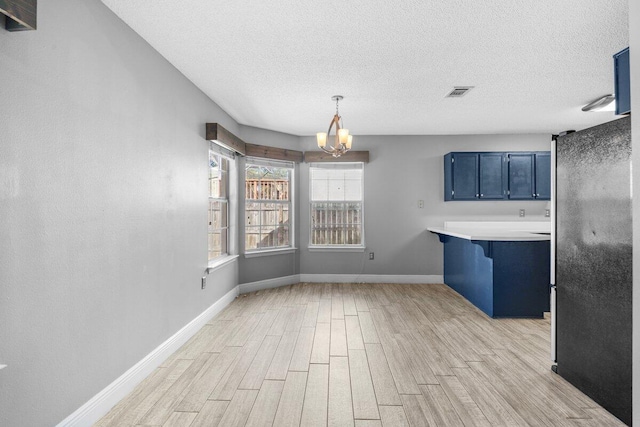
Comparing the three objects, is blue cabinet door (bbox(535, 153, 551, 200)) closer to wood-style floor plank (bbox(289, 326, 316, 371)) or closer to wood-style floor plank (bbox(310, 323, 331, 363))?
wood-style floor plank (bbox(310, 323, 331, 363))

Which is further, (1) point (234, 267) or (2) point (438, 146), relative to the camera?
(2) point (438, 146)

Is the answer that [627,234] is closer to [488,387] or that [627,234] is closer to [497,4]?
[488,387]

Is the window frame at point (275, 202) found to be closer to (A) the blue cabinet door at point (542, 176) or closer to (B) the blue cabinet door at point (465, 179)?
(B) the blue cabinet door at point (465, 179)

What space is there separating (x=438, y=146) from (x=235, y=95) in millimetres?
3439

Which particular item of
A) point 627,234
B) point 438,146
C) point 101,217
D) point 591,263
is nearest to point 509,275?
point 591,263

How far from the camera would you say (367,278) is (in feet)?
20.3

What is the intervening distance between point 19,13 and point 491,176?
18.9 feet

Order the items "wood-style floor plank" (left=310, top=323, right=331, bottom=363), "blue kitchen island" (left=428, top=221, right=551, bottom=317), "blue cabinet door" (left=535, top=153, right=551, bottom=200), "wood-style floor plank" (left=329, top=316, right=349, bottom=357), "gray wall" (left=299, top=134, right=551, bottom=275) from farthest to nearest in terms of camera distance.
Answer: "gray wall" (left=299, top=134, right=551, bottom=275)
"blue cabinet door" (left=535, top=153, right=551, bottom=200)
"blue kitchen island" (left=428, top=221, right=551, bottom=317)
"wood-style floor plank" (left=329, top=316, right=349, bottom=357)
"wood-style floor plank" (left=310, top=323, right=331, bottom=363)

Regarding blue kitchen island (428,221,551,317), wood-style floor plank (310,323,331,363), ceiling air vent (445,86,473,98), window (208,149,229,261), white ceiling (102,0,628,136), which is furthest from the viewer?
window (208,149,229,261)

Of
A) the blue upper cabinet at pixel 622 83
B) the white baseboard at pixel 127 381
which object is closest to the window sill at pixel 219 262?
the white baseboard at pixel 127 381

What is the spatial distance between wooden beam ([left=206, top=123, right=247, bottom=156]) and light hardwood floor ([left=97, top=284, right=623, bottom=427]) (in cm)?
188

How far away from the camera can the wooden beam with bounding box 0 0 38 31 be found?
4.83 ft

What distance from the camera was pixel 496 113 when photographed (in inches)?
189

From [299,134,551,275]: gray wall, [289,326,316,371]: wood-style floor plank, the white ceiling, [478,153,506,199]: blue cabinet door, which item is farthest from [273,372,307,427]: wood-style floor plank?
[478,153,506,199]: blue cabinet door
